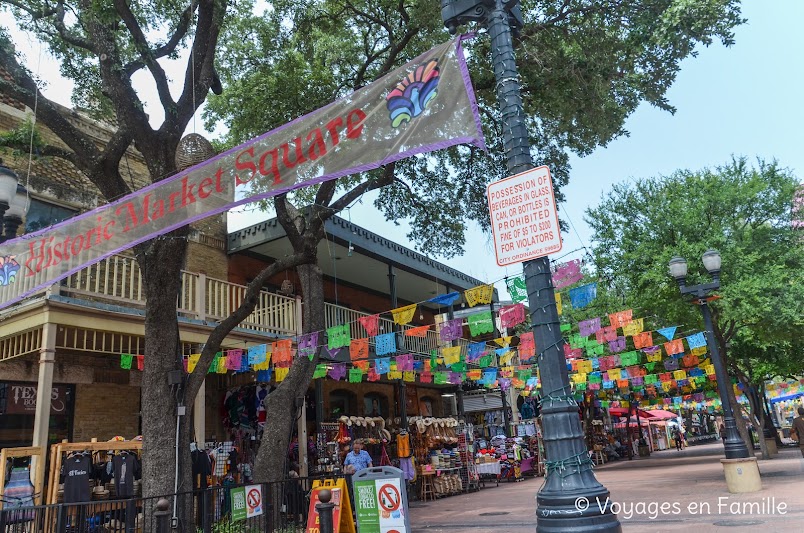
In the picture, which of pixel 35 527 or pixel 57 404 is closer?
pixel 35 527

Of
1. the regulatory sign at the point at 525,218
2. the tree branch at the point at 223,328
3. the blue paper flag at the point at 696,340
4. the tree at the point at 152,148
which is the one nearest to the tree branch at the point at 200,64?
the tree at the point at 152,148

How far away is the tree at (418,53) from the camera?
10.4 m

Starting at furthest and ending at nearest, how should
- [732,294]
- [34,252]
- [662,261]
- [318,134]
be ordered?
[662,261] → [732,294] → [34,252] → [318,134]

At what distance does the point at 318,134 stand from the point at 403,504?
4.72 meters

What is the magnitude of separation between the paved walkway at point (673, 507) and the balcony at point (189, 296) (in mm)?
5424

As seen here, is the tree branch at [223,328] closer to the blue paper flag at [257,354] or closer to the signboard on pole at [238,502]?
the signboard on pole at [238,502]

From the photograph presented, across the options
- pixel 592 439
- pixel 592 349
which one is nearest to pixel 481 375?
pixel 592 349

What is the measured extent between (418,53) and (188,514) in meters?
9.64

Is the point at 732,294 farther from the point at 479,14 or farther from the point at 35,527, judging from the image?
the point at 35,527

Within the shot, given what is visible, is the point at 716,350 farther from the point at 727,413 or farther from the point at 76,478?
the point at 76,478

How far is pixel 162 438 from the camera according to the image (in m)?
8.53

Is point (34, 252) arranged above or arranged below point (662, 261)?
below

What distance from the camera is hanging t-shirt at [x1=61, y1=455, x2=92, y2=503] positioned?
9461 mm

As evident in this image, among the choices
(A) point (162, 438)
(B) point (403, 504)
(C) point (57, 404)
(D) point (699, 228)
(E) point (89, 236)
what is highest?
(D) point (699, 228)
